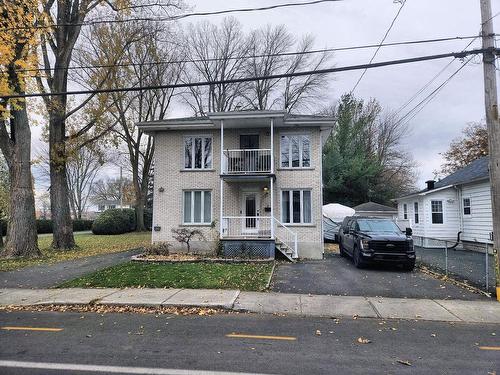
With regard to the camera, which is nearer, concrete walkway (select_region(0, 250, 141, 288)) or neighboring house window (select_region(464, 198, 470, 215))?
concrete walkway (select_region(0, 250, 141, 288))

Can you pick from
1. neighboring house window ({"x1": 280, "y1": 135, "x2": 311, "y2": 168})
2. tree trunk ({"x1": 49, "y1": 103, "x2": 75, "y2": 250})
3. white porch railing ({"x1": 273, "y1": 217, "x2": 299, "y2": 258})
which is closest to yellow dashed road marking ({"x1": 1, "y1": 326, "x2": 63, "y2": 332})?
white porch railing ({"x1": 273, "y1": 217, "x2": 299, "y2": 258})

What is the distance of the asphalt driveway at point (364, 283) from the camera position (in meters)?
9.72

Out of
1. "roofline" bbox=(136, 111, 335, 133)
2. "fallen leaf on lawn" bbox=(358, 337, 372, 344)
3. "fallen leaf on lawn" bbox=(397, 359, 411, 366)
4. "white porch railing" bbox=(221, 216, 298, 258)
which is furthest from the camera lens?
"white porch railing" bbox=(221, 216, 298, 258)

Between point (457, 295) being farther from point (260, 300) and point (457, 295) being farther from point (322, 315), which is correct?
→ point (260, 300)

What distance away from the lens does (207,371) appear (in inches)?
183

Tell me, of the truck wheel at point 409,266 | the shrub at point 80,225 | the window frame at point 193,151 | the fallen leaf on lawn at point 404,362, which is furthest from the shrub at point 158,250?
the shrub at point 80,225

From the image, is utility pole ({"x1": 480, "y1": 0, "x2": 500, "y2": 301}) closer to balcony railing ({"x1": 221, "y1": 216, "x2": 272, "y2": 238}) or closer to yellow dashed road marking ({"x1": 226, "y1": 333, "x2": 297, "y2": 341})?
yellow dashed road marking ({"x1": 226, "y1": 333, "x2": 297, "y2": 341})

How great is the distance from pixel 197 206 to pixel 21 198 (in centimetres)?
797

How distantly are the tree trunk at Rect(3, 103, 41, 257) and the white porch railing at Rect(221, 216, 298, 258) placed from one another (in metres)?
8.74

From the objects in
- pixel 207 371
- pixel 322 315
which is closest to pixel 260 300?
pixel 322 315

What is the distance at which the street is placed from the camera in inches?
190

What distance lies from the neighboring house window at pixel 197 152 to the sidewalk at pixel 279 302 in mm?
9792

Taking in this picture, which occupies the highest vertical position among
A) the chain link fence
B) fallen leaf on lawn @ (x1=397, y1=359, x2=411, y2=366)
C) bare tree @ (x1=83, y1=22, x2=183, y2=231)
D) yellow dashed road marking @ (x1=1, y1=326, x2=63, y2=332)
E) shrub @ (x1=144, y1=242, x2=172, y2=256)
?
bare tree @ (x1=83, y1=22, x2=183, y2=231)

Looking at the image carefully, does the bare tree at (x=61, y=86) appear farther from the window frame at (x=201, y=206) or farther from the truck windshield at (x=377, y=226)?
the truck windshield at (x=377, y=226)
